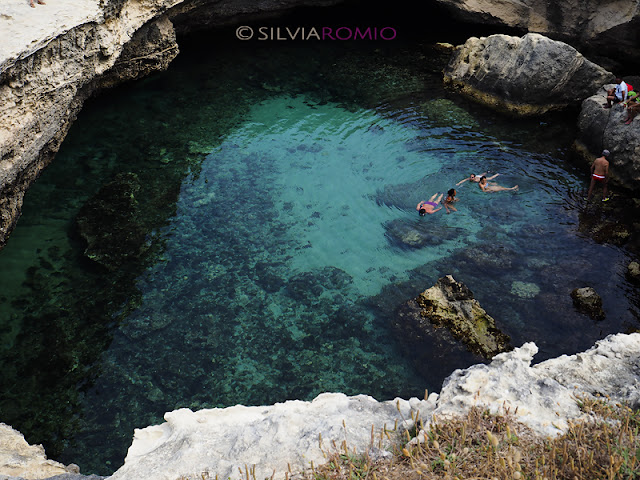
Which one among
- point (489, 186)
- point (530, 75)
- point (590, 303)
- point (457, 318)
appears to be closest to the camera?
point (457, 318)

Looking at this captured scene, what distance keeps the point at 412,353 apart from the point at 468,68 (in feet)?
40.3

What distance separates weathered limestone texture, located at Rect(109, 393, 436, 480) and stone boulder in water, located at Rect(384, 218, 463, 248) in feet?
21.5

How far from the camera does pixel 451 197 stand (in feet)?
43.9

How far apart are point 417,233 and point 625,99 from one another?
751cm

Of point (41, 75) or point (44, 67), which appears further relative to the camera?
point (44, 67)

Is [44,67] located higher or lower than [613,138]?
higher

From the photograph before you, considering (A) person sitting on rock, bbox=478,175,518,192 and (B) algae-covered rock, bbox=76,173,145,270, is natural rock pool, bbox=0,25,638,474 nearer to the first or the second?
(B) algae-covered rock, bbox=76,173,145,270

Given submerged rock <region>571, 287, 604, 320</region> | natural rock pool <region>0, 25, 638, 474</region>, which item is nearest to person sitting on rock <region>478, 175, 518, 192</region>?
natural rock pool <region>0, 25, 638, 474</region>

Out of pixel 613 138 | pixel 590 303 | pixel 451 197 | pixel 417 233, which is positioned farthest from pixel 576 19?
pixel 590 303

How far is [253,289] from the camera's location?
11.3m

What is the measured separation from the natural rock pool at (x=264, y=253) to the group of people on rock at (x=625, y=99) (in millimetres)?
1747

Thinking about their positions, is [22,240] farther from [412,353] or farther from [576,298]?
[576,298]

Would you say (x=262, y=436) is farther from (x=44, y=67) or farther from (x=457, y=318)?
(x=44, y=67)

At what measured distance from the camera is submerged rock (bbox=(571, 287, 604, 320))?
1055 centimetres
